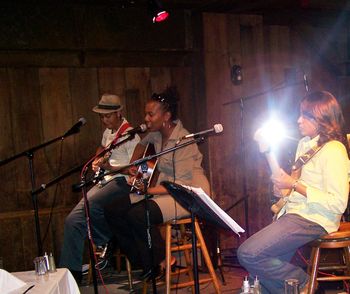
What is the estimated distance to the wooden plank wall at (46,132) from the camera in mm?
4309

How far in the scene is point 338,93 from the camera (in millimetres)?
5570

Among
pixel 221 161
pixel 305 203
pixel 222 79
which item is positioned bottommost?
pixel 305 203

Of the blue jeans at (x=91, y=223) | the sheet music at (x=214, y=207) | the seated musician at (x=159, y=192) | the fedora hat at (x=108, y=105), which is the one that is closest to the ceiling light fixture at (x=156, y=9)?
the seated musician at (x=159, y=192)

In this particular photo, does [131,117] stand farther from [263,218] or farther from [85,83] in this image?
[263,218]

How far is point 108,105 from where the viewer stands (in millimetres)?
4176

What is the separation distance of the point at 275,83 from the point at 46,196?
278cm

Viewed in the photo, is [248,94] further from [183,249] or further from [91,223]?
[91,223]

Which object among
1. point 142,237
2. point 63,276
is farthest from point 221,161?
point 63,276

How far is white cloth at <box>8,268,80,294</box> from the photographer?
6.48 feet

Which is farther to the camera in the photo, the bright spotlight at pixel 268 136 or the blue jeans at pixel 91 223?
the blue jeans at pixel 91 223

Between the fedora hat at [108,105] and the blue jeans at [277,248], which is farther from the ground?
the fedora hat at [108,105]

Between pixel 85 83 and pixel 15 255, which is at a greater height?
pixel 85 83

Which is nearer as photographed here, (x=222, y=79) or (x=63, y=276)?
(x=63, y=276)

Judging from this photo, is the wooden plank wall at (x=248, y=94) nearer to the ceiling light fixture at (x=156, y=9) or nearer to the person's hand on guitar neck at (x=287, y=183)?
the ceiling light fixture at (x=156, y=9)
